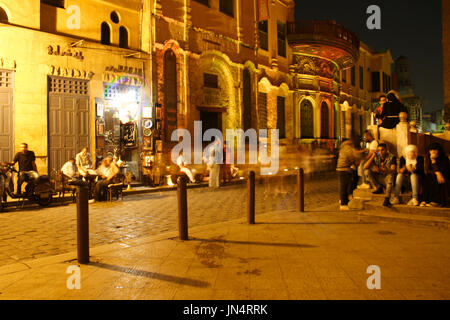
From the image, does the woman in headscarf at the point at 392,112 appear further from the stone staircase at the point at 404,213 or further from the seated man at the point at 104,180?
the seated man at the point at 104,180

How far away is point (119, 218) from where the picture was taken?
27.9 ft

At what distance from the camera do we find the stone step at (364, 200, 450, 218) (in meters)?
7.09

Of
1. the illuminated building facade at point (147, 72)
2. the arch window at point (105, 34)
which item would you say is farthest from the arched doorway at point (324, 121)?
the arch window at point (105, 34)

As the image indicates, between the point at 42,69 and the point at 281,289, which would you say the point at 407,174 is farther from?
the point at 42,69

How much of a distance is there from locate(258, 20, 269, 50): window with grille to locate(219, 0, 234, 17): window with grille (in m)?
2.58

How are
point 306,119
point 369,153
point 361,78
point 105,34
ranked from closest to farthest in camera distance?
point 369,153 < point 105,34 < point 306,119 < point 361,78

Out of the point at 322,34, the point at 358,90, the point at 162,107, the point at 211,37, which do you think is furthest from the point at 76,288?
the point at 358,90

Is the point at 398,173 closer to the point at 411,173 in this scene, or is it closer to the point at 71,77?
the point at 411,173

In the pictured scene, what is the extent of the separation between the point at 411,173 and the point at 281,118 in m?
17.4

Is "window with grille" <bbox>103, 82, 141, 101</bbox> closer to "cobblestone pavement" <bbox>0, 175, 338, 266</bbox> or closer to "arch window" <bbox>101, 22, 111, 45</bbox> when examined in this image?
"arch window" <bbox>101, 22, 111, 45</bbox>

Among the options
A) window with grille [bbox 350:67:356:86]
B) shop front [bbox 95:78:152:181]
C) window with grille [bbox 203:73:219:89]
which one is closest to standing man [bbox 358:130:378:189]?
shop front [bbox 95:78:152:181]

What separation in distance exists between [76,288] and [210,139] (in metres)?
15.1

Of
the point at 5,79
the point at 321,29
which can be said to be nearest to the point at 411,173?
the point at 5,79

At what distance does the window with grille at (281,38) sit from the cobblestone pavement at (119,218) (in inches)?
554
